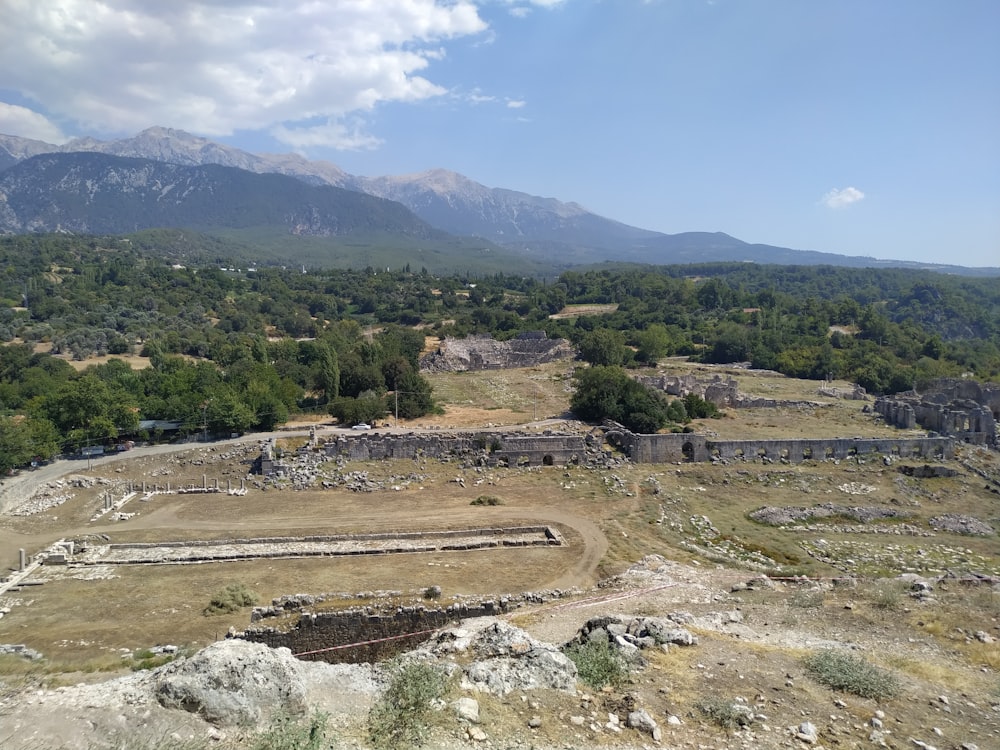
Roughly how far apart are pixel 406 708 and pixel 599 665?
3.72 meters

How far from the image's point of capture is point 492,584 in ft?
66.9

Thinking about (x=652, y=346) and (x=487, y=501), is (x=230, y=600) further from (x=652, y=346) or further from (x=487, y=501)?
(x=652, y=346)

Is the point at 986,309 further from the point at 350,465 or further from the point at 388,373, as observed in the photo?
the point at 350,465

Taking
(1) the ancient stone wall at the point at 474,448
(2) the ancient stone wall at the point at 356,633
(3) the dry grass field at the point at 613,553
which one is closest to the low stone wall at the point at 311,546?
(3) the dry grass field at the point at 613,553

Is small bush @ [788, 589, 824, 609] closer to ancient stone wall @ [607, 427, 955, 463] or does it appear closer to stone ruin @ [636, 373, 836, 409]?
ancient stone wall @ [607, 427, 955, 463]

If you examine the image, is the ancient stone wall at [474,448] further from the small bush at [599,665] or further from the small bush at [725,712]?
the small bush at [725,712]

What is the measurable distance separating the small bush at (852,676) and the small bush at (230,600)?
596 inches

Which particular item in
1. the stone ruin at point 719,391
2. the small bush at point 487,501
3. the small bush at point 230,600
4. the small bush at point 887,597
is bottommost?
the small bush at point 487,501

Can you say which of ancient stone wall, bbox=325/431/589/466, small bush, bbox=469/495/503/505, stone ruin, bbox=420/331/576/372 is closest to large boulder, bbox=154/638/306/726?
small bush, bbox=469/495/503/505

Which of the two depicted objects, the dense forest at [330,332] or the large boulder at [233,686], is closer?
the large boulder at [233,686]

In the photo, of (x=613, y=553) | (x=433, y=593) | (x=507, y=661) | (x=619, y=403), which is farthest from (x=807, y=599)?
(x=619, y=403)

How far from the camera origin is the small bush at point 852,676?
36.7 feet

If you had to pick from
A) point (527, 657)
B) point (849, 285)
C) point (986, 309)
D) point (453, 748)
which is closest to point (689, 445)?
point (527, 657)

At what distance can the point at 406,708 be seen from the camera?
10195mm
